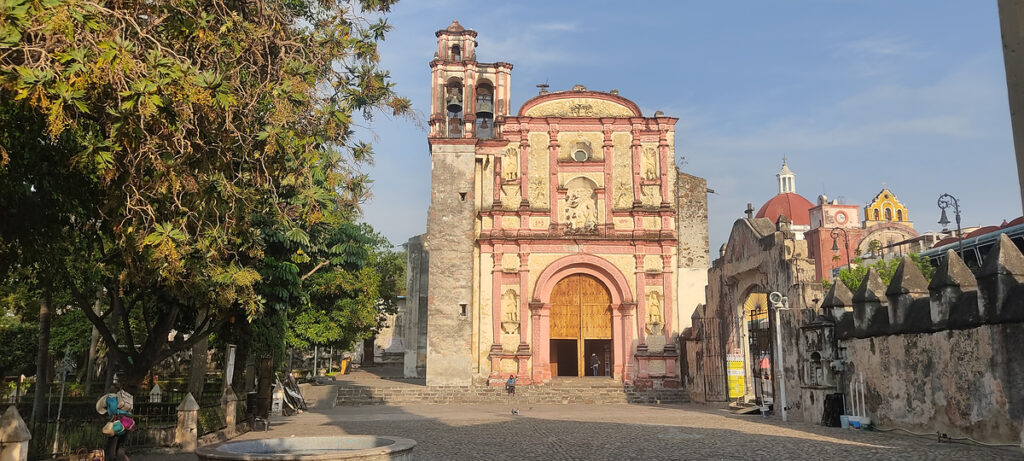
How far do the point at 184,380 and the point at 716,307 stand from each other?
2030cm

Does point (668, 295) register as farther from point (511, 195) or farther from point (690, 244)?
point (511, 195)

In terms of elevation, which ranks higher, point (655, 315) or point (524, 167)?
point (524, 167)

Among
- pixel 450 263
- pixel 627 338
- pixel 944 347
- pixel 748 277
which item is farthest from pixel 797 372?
pixel 450 263

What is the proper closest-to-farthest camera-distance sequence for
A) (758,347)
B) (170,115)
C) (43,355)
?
1. (170,115)
2. (43,355)
3. (758,347)

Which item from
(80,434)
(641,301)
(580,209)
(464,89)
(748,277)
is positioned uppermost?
(464,89)

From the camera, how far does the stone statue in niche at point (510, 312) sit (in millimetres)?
27172

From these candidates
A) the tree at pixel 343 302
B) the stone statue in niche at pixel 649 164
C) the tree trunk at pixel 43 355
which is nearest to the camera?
the tree trunk at pixel 43 355

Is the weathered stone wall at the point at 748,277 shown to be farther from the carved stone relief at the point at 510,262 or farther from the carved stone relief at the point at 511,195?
the carved stone relief at the point at 511,195

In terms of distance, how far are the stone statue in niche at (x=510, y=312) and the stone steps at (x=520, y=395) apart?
2.22 m

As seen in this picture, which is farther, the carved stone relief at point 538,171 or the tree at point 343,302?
the carved stone relief at point 538,171

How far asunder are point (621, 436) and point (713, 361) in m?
10.4

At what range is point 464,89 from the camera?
30.2 metres

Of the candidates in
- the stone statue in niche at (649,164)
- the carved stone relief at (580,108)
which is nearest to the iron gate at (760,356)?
the stone statue in niche at (649,164)

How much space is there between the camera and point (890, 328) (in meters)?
13.3
